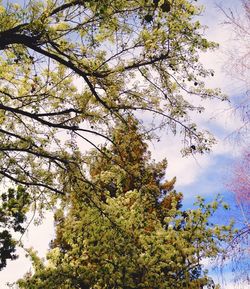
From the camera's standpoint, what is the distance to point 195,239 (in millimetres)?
10266

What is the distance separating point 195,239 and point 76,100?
15.3 feet

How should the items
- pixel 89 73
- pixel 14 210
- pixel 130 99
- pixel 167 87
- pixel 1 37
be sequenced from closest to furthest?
pixel 1 37 → pixel 89 73 → pixel 167 87 → pixel 130 99 → pixel 14 210

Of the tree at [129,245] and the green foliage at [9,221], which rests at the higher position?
the green foliage at [9,221]

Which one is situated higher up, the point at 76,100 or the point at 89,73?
the point at 76,100

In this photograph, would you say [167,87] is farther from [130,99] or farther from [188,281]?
[188,281]

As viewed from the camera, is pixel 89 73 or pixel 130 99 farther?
pixel 130 99

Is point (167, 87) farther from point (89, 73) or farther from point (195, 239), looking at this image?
point (195, 239)

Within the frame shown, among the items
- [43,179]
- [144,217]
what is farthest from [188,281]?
[43,179]

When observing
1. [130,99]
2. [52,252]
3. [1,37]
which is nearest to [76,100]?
[130,99]

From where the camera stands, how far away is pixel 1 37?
6527mm

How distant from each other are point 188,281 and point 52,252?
12.7 feet

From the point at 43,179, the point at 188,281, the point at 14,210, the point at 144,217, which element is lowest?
the point at 188,281

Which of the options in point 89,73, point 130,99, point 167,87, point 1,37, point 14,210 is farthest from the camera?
point 14,210

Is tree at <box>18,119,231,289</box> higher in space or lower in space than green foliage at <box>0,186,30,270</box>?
lower
